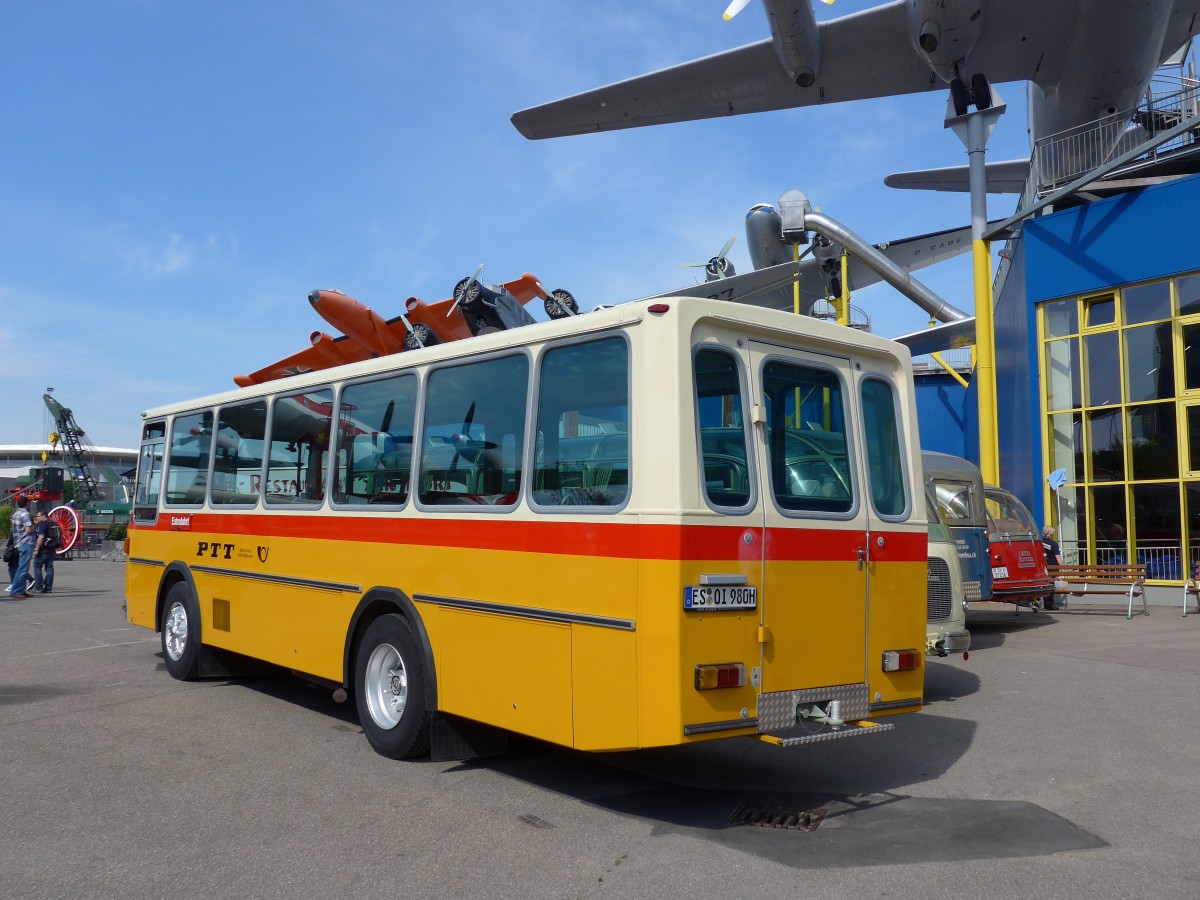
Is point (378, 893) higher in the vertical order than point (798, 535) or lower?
lower

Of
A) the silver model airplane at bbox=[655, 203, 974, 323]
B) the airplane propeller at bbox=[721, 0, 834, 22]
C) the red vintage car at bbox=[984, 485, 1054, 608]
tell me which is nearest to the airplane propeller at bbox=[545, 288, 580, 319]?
the red vintage car at bbox=[984, 485, 1054, 608]

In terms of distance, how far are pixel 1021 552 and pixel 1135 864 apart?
11307mm

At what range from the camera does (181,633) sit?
9.90m

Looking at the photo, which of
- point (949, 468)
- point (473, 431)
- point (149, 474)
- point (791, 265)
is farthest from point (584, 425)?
point (791, 265)

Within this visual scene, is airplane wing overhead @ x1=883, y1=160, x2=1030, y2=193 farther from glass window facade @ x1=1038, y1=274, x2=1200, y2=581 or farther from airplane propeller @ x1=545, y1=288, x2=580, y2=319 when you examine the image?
airplane propeller @ x1=545, y1=288, x2=580, y2=319

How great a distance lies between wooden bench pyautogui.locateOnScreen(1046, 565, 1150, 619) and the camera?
57.1 feet

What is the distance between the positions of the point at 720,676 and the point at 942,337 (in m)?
35.3

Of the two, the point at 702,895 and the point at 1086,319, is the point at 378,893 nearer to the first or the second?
the point at 702,895

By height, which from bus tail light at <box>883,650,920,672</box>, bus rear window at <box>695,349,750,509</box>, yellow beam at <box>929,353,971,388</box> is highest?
yellow beam at <box>929,353,971,388</box>

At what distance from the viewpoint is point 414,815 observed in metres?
5.50

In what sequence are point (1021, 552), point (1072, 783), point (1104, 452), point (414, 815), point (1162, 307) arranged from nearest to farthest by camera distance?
point (414, 815) < point (1072, 783) < point (1021, 552) < point (1162, 307) < point (1104, 452)

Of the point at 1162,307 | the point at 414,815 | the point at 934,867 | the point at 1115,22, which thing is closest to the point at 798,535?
the point at 934,867

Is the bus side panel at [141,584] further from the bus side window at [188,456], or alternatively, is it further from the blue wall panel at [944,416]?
the blue wall panel at [944,416]

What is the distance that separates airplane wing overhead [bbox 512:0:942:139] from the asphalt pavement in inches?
902
